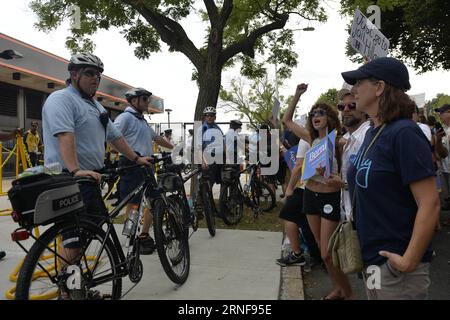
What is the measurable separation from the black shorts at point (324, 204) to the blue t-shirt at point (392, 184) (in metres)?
1.53

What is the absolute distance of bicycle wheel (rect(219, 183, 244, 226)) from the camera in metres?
6.32

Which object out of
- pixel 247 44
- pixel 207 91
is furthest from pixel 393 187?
pixel 247 44

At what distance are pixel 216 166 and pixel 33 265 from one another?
4.51 metres

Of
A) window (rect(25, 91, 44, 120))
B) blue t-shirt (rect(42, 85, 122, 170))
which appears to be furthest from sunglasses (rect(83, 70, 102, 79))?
window (rect(25, 91, 44, 120))

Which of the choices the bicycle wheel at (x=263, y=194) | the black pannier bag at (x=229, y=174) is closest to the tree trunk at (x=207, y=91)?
the black pannier bag at (x=229, y=174)

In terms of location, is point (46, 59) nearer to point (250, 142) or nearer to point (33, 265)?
point (250, 142)

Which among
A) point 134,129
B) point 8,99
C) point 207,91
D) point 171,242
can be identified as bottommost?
point 171,242

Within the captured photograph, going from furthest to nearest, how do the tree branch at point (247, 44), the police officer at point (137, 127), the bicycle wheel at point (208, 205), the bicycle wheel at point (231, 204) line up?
the tree branch at point (247, 44) < the bicycle wheel at point (231, 204) < the bicycle wheel at point (208, 205) < the police officer at point (137, 127)

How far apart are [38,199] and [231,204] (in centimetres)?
452

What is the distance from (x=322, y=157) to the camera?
305cm

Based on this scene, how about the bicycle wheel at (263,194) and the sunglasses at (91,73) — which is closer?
the sunglasses at (91,73)

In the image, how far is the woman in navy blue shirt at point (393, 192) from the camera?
1636mm

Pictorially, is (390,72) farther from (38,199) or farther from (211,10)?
(211,10)

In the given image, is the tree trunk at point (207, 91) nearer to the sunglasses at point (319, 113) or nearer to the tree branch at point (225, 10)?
the tree branch at point (225, 10)
